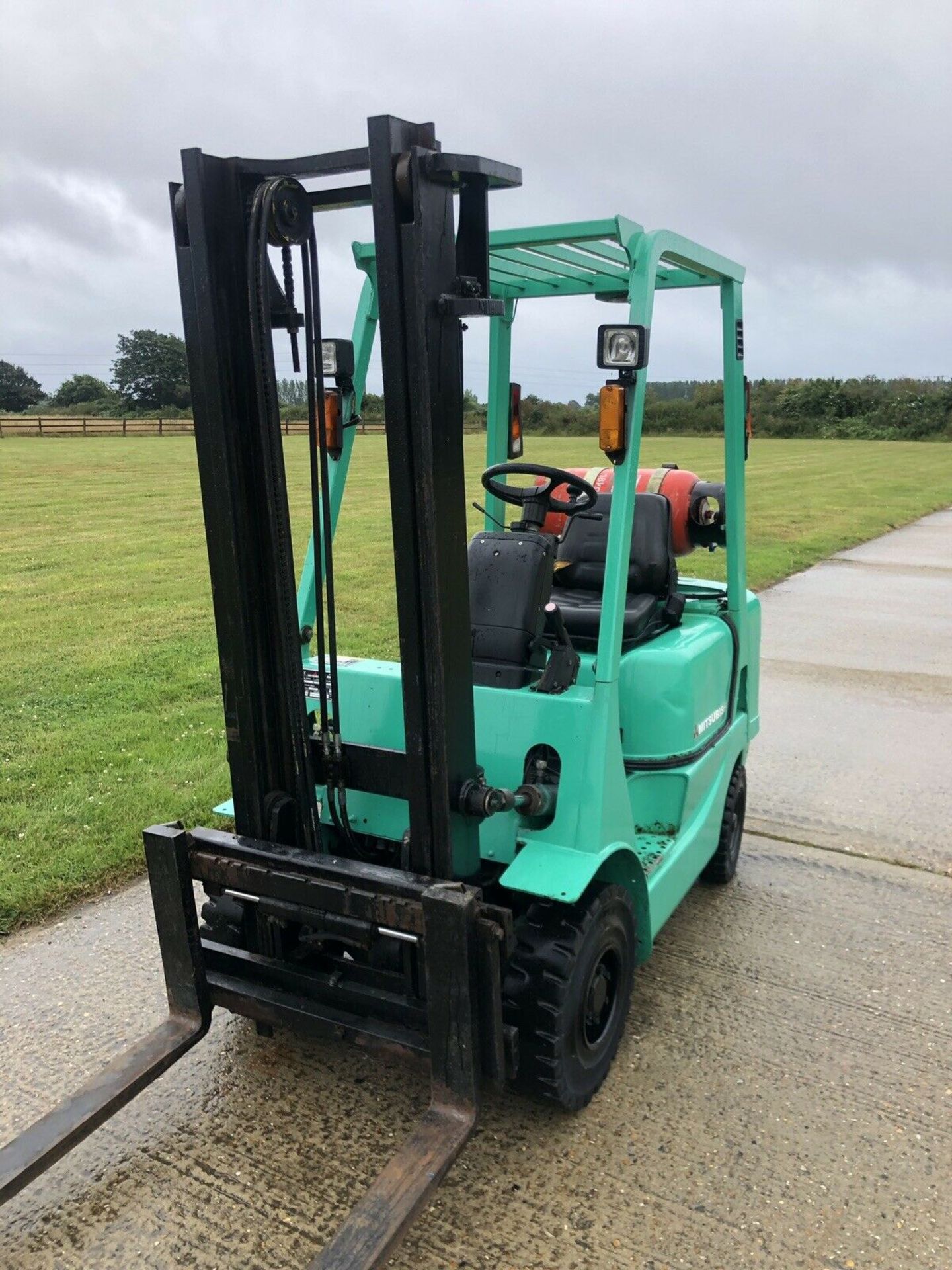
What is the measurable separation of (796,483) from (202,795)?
22.5 m

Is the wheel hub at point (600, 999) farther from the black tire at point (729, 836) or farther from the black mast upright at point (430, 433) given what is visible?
the black tire at point (729, 836)

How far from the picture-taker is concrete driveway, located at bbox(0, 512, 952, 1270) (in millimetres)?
2406

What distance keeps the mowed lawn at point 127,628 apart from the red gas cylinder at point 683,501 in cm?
160

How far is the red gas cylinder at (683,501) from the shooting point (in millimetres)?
4066

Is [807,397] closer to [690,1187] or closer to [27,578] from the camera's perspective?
[27,578]

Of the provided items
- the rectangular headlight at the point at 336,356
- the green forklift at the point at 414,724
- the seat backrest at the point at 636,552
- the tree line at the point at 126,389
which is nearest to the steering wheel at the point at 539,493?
the green forklift at the point at 414,724

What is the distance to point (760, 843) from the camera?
4703 mm

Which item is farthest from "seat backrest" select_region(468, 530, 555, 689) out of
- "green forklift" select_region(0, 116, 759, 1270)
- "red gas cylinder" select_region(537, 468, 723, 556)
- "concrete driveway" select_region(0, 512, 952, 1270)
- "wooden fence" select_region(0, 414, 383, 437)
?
"wooden fence" select_region(0, 414, 383, 437)

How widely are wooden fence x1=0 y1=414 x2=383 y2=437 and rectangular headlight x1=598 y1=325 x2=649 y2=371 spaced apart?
41.5 metres

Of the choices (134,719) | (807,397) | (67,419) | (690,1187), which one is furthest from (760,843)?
(807,397)

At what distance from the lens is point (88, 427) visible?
149 feet

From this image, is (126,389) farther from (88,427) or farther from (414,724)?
(414,724)

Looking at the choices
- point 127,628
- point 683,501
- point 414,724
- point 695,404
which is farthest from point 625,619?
point 695,404

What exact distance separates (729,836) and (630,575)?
1.20 meters
